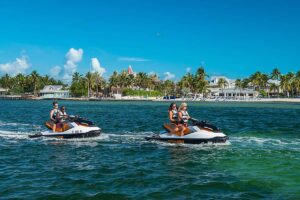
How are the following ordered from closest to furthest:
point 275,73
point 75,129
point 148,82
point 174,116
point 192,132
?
point 192,132
point 174,116
point 75,129
point 275,73
point 148,82

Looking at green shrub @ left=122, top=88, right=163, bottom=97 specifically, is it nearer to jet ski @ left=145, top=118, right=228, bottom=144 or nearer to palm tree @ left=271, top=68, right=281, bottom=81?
palm tree @ left=271, top=68, right=281, bottom=81

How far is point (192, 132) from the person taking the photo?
71.0 feet

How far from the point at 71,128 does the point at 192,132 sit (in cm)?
742

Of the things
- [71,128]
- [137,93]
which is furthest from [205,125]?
[137,93]

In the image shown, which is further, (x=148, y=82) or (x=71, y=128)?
(x=148, y=82)

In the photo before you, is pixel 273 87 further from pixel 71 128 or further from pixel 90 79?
pixel 71 128

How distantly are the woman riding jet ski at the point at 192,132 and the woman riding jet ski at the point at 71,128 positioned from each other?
4.85 m

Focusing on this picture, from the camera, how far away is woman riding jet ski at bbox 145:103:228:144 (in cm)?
2131

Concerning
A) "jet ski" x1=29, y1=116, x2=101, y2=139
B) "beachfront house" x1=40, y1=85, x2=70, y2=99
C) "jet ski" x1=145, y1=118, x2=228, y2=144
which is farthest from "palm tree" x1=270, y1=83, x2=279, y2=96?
"jet ski" x1=29, y1=116, x2=101, y2=139

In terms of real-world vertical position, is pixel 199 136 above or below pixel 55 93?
below

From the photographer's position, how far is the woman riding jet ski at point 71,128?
23.6 metres

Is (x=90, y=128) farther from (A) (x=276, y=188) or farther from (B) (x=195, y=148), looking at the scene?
(A) (x=276, y=188)

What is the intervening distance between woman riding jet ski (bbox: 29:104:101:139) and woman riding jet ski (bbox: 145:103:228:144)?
4846 mm

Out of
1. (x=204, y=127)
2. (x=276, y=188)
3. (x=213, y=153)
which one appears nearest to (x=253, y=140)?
(x=204, y=127)
